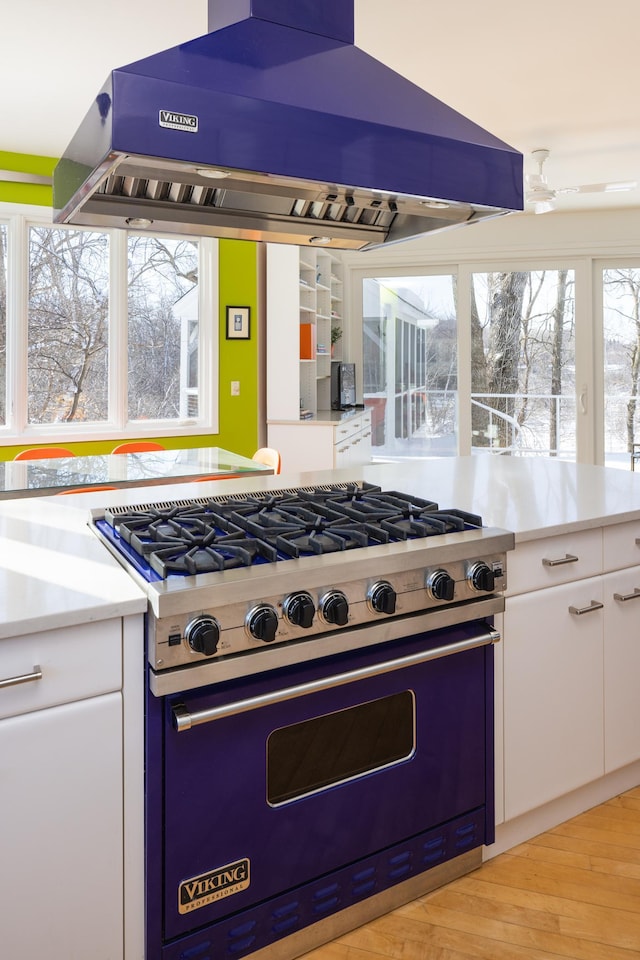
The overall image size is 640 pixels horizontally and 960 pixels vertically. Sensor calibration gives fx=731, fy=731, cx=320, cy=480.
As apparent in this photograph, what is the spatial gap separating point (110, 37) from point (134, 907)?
11.3 feet

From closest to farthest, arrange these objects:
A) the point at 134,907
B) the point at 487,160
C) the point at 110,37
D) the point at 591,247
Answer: the point at 134,907 < the point at 487,160 < the point at 110,37 < the point at 591,247

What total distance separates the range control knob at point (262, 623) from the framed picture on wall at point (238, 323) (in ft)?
15.3

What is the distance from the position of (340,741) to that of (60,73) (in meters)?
3.62

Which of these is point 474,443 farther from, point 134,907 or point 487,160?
point 134,907

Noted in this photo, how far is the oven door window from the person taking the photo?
1.42m

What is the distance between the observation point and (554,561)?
5.98 ft

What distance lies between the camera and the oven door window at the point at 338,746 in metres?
1.42

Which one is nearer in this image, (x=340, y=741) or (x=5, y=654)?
(x=5, y=654)

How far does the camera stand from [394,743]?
1.57 metres

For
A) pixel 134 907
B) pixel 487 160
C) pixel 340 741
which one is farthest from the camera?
pixel 487 160

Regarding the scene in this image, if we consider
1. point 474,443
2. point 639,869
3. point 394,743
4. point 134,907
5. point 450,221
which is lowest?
point 639,869

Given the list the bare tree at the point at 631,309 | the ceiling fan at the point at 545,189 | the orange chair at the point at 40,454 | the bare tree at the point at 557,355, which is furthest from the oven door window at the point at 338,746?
the bare tree at the point at 631,309

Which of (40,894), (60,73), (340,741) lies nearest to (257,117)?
Answer: (340,741)

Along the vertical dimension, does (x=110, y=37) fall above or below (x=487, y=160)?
above
